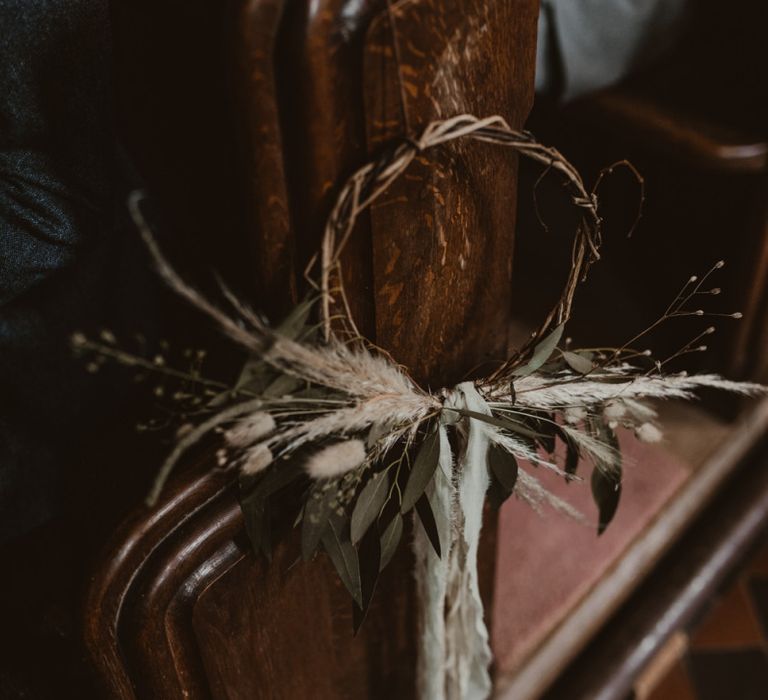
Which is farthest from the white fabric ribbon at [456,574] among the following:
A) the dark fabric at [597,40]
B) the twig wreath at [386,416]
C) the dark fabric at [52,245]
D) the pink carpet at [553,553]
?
the dark fabric at [597,40]

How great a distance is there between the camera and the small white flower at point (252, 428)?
1.82 feet

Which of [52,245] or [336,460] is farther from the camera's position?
[52,245]

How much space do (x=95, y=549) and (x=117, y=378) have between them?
35 centimetres

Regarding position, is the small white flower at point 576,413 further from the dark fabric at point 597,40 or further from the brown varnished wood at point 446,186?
the dark fabric at point 597,40

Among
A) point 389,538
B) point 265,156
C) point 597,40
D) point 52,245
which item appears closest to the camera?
point 265,156

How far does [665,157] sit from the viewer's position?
60.1 inches

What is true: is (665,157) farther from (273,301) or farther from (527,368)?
(273,301)

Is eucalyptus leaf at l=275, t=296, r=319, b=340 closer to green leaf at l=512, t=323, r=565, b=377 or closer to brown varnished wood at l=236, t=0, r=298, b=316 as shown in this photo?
brown varnished wood at l=236, t=0, r=298, b=316

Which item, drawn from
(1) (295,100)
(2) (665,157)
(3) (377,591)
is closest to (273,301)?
(1) (295,100)

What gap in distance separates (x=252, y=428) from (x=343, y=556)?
14cm

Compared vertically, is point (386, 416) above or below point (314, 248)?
below

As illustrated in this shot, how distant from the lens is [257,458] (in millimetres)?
565

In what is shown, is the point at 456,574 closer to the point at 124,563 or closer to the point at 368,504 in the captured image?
the point at 368,504

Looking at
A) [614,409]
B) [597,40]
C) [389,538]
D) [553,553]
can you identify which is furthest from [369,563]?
[597,40]
